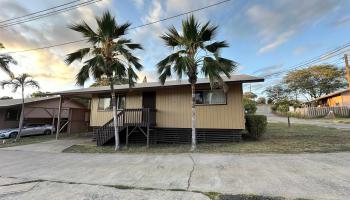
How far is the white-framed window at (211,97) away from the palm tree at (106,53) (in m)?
3.73

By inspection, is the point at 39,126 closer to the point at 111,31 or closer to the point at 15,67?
the point at 15,67

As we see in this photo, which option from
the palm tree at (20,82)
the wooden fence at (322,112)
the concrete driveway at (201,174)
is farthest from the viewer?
the wooden fence at (322,112)

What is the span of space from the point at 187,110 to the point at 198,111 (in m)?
0.67

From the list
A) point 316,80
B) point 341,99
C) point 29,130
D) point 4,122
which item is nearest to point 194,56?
point 29,130

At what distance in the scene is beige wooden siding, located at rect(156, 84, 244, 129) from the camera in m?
10.5

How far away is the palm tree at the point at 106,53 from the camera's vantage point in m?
9.33

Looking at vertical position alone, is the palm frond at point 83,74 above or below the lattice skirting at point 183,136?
above

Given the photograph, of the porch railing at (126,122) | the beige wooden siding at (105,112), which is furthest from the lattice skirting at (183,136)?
the beige wooden siding at (105,112)

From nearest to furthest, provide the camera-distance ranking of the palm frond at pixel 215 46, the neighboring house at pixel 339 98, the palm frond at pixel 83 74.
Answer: the palm frond at pixel 215 46 < the palm frond at pixel 83 74 < the neighboring house at pixel 339 98

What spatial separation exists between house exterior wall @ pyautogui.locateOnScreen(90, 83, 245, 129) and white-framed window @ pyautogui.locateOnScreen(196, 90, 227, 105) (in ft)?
0.70

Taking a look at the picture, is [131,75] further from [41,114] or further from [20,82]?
[41,114]

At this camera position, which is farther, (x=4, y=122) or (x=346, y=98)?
(x=346, y=98)

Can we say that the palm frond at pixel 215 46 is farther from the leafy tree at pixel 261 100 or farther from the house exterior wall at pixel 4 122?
the leafy tree at pixel 261 100

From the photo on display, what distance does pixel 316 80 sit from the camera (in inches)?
1527
